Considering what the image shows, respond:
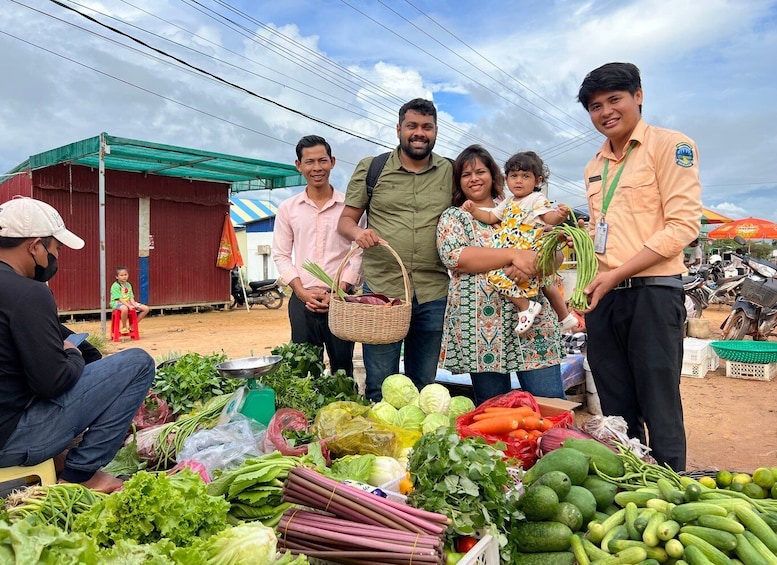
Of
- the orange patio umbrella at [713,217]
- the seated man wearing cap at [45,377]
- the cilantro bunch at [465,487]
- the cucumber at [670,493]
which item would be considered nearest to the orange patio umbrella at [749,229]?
the orange patio umbrella at [713,217]

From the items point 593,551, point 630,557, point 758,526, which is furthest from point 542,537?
point 758,526

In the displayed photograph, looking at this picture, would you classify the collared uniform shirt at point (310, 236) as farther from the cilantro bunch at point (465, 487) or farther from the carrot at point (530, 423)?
the cilantro bunch at point (465, 487)

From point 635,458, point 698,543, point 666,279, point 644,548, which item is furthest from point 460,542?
point 666,279

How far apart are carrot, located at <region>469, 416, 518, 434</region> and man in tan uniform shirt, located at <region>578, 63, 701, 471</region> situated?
25.2 inches

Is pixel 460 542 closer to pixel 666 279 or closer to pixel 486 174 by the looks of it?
pixel 666 279

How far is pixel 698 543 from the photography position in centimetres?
205

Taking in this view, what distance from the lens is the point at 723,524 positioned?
208cm

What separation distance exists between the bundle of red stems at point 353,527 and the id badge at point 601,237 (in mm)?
1842

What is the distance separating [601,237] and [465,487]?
1.72m

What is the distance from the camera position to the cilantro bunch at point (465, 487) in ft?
6.84

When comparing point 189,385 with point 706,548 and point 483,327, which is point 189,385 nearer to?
point 483,327

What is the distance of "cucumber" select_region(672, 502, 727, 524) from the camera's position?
2.17m

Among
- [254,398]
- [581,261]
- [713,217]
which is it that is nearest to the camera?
[581,261]

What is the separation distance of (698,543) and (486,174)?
93.7 inches
